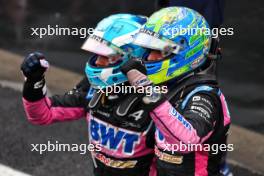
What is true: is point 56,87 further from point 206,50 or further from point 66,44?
point 206,50

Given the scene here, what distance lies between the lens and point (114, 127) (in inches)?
124

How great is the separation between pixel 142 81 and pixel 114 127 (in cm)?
64

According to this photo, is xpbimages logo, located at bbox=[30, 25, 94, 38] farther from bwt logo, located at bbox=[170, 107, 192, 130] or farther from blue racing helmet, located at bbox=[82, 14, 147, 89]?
bwt logo, located at bbox=[170, 107, 192, 130]

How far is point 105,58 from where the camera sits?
3.09 metres

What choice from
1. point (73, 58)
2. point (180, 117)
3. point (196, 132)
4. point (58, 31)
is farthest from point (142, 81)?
point (58, 31)

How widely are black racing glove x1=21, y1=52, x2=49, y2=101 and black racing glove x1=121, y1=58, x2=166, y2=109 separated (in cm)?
61

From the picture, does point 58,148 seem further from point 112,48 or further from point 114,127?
point 112,48

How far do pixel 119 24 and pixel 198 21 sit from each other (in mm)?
391

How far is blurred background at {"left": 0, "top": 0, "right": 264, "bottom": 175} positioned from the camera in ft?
15.4

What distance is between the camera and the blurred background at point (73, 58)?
Answer: 471 centimetres

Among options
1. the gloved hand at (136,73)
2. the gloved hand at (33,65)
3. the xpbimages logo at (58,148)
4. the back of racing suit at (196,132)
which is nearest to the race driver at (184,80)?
the back of racing suit at (196,132)

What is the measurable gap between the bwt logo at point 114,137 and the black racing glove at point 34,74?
12.5 inches

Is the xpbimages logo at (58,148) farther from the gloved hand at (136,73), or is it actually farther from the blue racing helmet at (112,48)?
the gloved hand at (136,73)

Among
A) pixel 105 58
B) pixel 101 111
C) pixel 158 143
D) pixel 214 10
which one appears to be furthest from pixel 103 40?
pixel 214 10
